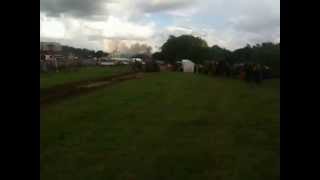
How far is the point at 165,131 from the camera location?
1646 millimetres

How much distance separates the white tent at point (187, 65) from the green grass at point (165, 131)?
27 millimetres

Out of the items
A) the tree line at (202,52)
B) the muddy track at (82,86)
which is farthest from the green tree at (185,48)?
the muddy track at (82,86)

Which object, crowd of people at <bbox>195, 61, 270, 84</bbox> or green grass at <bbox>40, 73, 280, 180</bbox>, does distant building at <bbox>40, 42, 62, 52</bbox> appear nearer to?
green grass at <bbox>40, 73, 280, 180</bbox>

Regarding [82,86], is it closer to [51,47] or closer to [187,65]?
[51,47]

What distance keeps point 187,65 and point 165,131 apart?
0.43 meters

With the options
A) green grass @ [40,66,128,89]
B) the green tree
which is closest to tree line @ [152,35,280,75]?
the green tree

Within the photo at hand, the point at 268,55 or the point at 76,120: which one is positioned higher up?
the point at 268,55

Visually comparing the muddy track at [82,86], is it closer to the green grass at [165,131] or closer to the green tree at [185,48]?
the green grass at [165,131]

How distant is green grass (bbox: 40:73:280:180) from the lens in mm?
1362

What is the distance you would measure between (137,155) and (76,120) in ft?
1.08

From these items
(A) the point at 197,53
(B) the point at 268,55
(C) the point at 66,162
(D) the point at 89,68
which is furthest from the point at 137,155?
(B) the point at 268,55

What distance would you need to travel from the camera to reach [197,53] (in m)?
1.29
